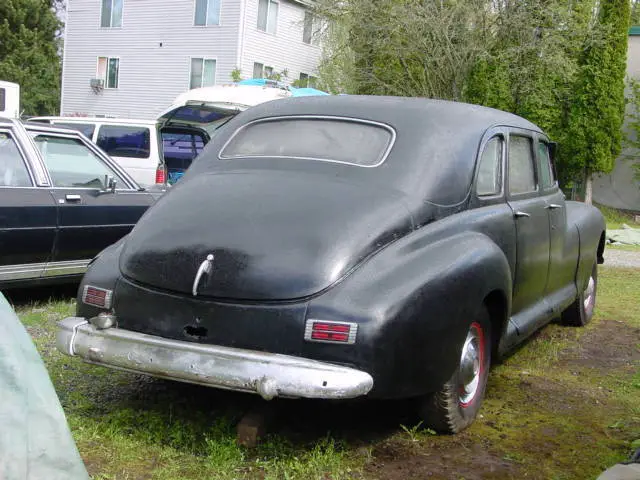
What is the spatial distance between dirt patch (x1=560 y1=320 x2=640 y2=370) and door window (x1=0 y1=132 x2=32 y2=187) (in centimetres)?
448

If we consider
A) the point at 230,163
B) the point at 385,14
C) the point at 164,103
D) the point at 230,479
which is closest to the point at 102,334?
the point at 230,479

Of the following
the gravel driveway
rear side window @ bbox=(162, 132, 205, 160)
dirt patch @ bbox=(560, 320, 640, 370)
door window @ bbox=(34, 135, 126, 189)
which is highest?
door window @ bbox=(34, 135, 126, 189)

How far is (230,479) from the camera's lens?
3225 mm

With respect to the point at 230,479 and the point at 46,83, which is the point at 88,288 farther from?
the point at 46,83

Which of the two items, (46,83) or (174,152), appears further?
(46,83)

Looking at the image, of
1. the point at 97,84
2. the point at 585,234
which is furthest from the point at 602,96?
the point at 97,84

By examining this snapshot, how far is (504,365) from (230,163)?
249 cm

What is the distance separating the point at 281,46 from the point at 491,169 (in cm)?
2403

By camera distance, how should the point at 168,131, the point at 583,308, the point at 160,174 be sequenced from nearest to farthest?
1. the point at 583,308
2. the point at 160,174
3. the point at 168,131

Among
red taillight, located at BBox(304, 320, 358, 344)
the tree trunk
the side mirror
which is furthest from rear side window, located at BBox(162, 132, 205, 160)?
the tree trunk

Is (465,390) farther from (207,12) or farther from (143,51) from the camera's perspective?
(143,51)

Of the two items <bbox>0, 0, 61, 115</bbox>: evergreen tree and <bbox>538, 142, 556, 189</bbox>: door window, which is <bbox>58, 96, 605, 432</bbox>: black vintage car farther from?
<bbox>0, 0, 61, 115</bbox>: evergreen tree

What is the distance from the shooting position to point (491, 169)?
4.57 m

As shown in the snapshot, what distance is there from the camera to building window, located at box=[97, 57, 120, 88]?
29.0 metres
